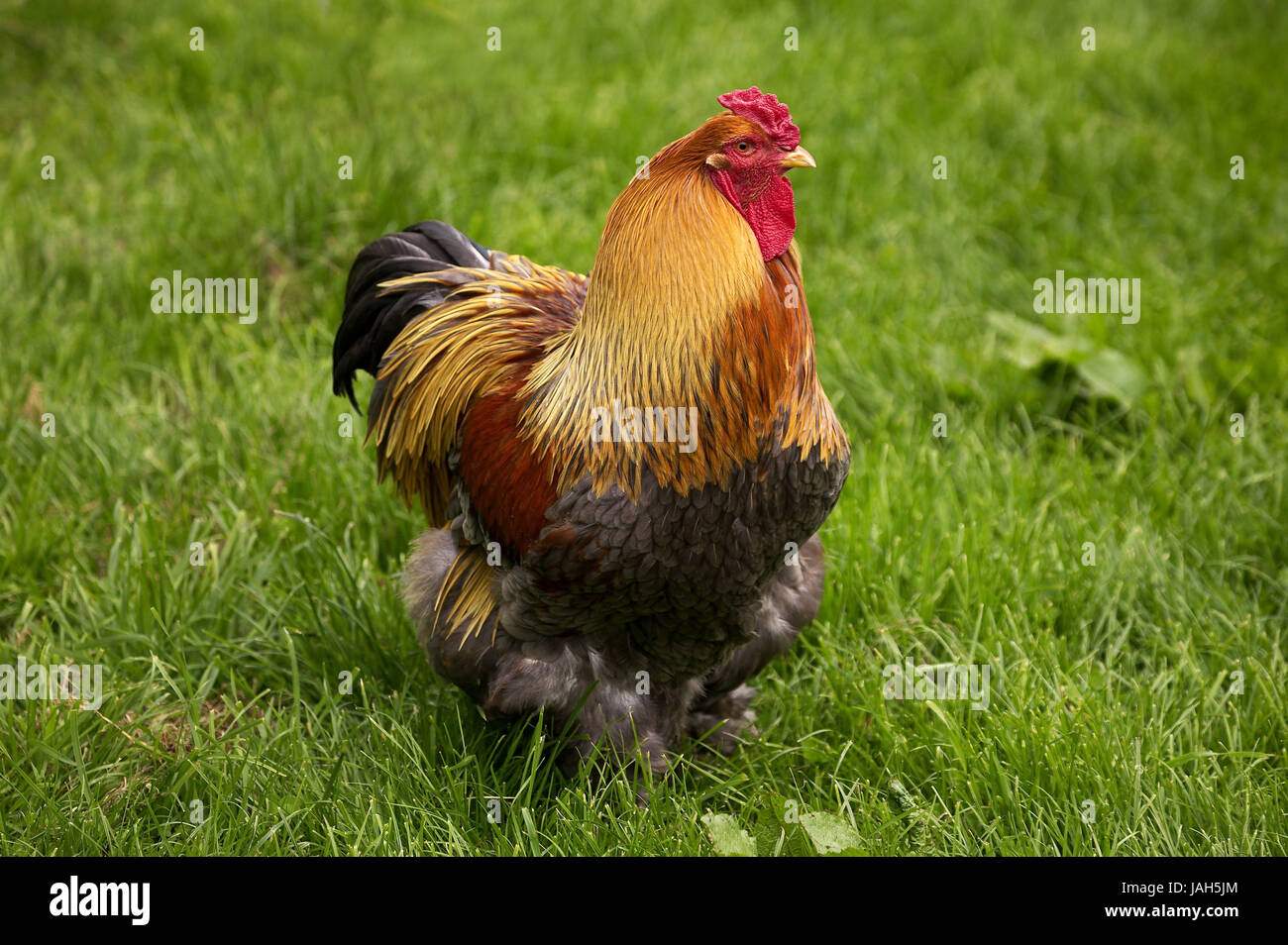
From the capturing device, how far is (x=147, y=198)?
5.95m

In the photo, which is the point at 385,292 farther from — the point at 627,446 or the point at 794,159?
the point at 794,159

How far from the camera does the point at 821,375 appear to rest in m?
5.28

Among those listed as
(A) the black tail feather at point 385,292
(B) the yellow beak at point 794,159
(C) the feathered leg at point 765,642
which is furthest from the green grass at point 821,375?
(B) the yellow beak at point 794,159

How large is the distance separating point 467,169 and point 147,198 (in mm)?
1659

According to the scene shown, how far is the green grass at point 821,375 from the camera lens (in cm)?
348

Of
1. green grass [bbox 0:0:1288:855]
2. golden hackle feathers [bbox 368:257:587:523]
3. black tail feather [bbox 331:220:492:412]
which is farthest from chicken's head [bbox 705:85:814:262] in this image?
green grass [bbox 0:0:1288:855]

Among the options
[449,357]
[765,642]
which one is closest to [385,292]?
[449,357]

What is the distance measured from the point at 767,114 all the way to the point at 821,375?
2.46 m

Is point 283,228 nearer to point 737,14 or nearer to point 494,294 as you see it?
point 494,294

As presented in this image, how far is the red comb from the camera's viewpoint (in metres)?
2.91

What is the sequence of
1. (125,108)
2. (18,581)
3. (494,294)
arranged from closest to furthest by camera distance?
1. (494,294)
2. (18,581)
3. (125,108)

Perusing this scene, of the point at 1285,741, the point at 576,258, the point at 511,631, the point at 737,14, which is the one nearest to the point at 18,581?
the point at 511,631

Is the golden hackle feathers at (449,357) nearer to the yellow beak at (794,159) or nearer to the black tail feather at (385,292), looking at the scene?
the black tail feather at (385,292)

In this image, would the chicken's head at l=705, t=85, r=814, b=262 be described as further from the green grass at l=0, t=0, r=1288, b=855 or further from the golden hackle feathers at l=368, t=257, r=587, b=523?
the green grass at l=0, t=0, r=1288, b=855
